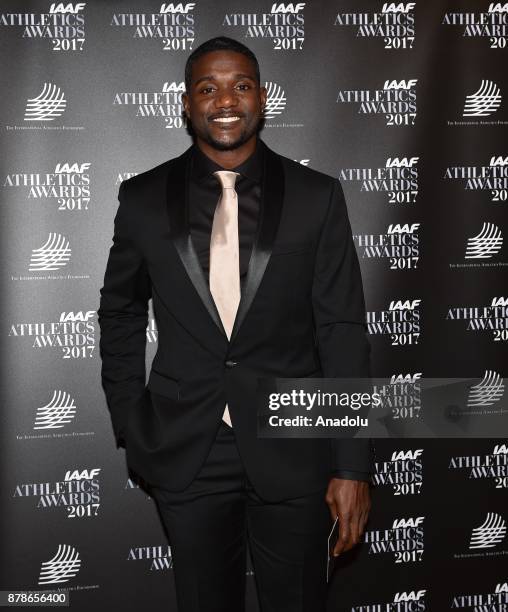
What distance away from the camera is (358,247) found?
2.86m

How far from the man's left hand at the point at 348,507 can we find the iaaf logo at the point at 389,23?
5.71 feet

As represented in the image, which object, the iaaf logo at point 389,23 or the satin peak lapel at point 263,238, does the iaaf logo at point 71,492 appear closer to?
the satin peak lapel at point 263,238

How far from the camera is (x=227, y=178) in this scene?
206 cm

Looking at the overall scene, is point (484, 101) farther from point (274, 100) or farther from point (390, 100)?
point (274, 100)

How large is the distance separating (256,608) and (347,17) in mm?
2395

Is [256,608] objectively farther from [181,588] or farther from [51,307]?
[51,307]

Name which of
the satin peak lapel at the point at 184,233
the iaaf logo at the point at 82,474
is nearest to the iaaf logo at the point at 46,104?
the satin peak lapel at the point at 184,233

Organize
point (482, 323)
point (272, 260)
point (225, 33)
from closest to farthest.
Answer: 1. point (272, 260)
2. point (225, 33)
3. point (482, 323)

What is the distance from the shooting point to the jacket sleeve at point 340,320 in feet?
6.49

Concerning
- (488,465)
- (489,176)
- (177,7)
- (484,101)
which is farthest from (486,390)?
(177,7)

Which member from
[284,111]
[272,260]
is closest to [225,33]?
[284,111]

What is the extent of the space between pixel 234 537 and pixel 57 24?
194cm

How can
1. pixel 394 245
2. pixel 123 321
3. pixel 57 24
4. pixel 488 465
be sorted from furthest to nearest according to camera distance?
pixel 488 465 < pixel 394 245 < pixel 57 24 < pixel 123 321
